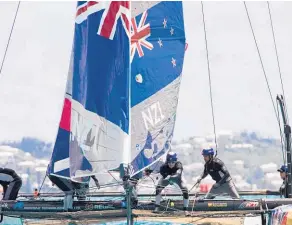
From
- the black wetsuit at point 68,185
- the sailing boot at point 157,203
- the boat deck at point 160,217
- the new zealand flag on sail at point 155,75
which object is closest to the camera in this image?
the boat deck at point 160,217

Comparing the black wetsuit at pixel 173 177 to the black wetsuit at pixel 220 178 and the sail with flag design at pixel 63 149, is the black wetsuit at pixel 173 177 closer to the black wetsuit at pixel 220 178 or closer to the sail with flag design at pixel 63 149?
the black wetsuit at pixel 220 178

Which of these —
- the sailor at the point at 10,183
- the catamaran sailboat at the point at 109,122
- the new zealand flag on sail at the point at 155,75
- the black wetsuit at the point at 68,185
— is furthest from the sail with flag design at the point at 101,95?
the sailor at the point at 10,183

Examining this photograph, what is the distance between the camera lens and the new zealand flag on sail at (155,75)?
15.6 metres

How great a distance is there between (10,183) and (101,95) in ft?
13.3

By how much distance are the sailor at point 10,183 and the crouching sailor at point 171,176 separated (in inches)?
117

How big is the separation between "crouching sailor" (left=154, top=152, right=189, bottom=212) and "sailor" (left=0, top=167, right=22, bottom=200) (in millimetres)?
2970

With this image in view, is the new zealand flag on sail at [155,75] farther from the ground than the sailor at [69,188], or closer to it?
farther from the ground

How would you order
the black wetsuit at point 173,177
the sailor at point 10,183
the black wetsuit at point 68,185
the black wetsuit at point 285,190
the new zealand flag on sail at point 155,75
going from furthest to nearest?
1. the black wetsuit at point 285,190
2. the sailor at point 10,183
3. the new zealand flag on sail at point 155,75
4. the black wetsuit at point 68,185
5. the black wetsuit at point 173,177

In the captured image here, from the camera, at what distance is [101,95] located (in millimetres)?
12891

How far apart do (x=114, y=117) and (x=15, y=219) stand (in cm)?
337

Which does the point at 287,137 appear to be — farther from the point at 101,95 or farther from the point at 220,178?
the point at 101,95

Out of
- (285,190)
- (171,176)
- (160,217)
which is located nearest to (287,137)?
(285,190)

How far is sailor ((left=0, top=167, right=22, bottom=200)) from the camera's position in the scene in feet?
52.5

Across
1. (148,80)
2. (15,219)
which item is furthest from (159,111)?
(15,219)
